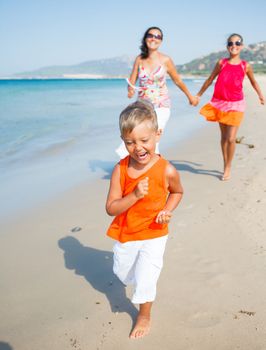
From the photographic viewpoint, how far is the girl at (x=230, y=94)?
515 centimetres

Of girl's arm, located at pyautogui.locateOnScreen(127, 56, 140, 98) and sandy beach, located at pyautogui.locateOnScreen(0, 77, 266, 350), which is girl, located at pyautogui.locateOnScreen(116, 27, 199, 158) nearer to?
girl's arm, located at pyautogui.locateOnScreen(127, 56, 140, 98)

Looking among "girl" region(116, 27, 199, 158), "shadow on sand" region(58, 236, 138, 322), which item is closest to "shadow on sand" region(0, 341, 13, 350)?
"shadow on sand" region(58, 236, 138, 322)

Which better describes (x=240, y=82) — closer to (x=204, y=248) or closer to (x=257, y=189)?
(x=257, y=189)

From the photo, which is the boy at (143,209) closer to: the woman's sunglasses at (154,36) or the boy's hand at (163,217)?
the boy's hand at (163,217)

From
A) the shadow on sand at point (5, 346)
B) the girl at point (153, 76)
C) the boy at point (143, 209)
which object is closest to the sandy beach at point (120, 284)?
the shadow on sand at point (5, 346)

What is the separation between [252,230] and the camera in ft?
11.8

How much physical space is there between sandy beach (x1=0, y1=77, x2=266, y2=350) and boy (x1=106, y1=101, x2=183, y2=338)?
0.30 m

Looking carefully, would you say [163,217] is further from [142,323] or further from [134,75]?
[134,75]

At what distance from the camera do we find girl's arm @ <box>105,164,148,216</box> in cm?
201

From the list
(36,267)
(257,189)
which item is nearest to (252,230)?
(257,189)

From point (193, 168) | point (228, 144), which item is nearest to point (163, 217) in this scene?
point (228, 144)

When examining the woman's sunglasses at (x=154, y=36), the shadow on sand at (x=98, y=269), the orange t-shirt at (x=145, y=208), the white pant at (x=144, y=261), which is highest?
the woman's sunglasses at (x=154, y=36)

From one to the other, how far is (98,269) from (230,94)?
11.0 feet

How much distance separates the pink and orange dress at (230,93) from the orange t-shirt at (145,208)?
10.7ft
